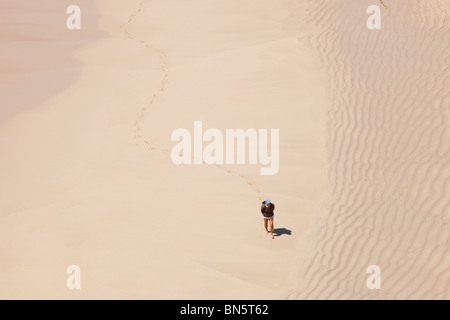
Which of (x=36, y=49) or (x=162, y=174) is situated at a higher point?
(x=36, y=49)

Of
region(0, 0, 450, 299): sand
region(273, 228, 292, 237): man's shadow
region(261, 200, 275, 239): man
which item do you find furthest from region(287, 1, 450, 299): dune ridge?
region(261, 200, 275, 239): man

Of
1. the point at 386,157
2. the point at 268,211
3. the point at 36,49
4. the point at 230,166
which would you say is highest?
the point at 36,49

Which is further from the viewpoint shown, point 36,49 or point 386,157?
point 36,49

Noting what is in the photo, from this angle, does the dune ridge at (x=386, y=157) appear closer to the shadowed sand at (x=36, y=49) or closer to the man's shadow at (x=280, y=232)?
the man's shadow at (x=280, y=232)

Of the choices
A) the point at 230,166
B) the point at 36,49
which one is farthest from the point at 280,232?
the point at 36,49

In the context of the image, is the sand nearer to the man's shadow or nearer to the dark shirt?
the man's shadow

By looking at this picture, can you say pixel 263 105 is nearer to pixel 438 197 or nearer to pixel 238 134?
pixel 238 134

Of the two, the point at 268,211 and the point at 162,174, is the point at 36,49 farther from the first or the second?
the point at 268,211

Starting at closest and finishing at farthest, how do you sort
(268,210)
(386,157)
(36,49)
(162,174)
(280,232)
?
(268,210) → (280,232) → (386,157) → (162,174) → (36,49)
